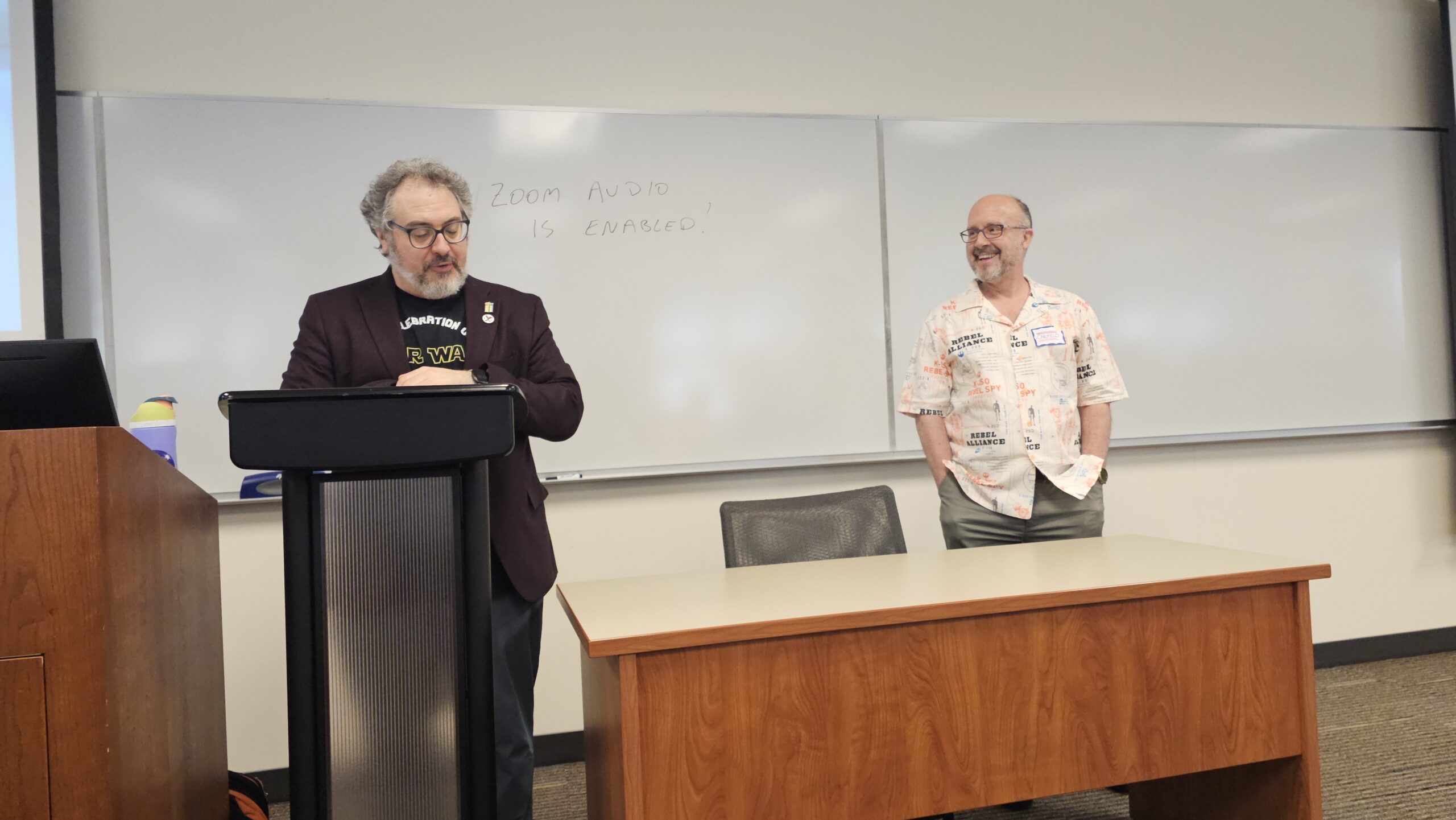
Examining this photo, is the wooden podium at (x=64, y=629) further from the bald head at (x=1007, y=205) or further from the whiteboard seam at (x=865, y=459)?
the bald head at (x=1007, y=205)

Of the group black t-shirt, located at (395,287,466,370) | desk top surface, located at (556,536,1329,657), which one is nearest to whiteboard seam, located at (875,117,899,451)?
desk top surface, located at (556,536,1329,657)

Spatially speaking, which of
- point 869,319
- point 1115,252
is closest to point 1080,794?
point 869,319

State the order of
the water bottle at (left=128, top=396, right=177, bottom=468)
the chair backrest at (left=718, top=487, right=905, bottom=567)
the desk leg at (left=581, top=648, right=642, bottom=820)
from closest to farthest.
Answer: the desk leg at (left=581, top=648, right=642, bottom=820), the water bottle at (left=128, top=396, right=177, bottom=468), the chair backrest at (left=718, top=487, right=905, bottom=567)

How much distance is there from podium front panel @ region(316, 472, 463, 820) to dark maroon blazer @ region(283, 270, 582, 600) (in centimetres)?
46

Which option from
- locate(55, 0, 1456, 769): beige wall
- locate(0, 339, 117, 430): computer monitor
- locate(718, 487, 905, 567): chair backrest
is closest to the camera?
locate(0, 339, 117, 430): computer monitor

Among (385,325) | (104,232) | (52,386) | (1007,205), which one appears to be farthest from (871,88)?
(52,386)

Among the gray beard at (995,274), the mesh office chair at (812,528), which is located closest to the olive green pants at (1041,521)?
the mesh office chair at (812,528)

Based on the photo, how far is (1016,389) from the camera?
231 cm

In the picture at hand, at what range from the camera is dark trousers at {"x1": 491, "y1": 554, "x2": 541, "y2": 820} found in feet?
5.50

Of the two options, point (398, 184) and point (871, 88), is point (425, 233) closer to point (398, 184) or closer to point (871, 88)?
point (398, 184)

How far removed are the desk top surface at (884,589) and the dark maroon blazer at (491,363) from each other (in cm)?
13

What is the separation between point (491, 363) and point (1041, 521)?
143 centimetres

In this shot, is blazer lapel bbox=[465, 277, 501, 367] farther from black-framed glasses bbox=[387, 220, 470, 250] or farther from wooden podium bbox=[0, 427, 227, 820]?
wooden podium bbox=[0, 427, 227, 820]

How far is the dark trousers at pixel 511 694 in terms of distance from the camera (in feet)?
5.50
